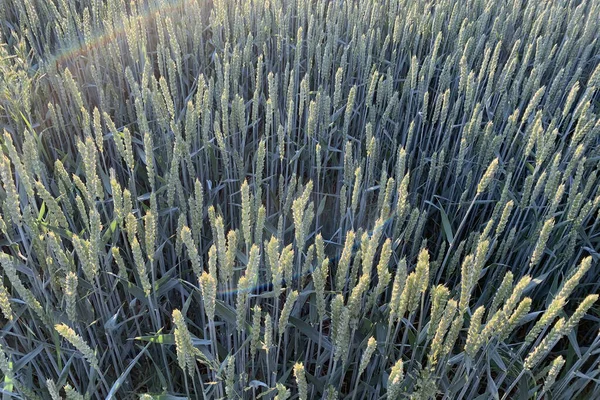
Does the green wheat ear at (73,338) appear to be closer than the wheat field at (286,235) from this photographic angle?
Yes

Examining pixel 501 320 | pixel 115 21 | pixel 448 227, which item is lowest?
pixel 448 227

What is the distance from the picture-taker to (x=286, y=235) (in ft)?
4.86

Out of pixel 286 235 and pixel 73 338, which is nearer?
pixel 73 338

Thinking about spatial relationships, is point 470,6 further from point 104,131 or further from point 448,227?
point 104,131

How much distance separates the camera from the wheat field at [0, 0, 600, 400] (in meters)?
0.82

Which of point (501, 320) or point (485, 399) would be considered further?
point (485, 399)

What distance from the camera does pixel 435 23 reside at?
2.07 m

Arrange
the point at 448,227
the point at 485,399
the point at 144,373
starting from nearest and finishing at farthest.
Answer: the point at 485,399 → the point at 144,373 → the point at 448,227

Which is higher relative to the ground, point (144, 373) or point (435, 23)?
point (435, 23)

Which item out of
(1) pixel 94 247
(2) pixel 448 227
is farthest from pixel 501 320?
(1) pixel 94 247

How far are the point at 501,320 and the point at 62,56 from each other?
1947 millimetres

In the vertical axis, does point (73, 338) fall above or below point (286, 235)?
above

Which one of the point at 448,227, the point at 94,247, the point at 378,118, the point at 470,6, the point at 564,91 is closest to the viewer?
the point at 94,247

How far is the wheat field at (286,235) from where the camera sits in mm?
819
